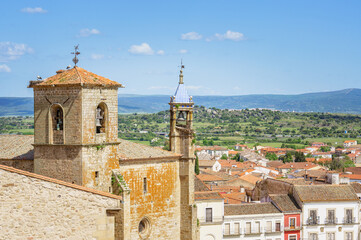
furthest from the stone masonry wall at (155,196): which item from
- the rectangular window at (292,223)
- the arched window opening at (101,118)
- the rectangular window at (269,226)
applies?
the rectangular window at (292,223)

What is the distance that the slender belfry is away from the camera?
1201 inches

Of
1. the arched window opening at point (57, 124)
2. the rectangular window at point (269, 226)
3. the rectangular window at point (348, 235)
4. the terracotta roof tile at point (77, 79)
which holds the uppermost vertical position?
the terracotta roof tile at point (77, 79)

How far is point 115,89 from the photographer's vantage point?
26.4 m

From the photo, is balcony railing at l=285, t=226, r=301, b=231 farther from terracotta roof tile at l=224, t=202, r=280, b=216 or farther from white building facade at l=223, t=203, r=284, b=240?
terracotta roof tile at l=224, t=202, r=280, b=216

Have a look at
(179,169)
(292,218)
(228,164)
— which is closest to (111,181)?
(179,169)

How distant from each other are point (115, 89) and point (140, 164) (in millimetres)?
3851

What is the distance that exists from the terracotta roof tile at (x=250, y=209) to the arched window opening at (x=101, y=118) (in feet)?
73.3

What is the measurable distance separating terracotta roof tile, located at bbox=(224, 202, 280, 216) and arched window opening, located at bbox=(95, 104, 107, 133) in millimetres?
22331

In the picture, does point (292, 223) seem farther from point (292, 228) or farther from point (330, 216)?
point (330, 216)

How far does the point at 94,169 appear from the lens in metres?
25.0

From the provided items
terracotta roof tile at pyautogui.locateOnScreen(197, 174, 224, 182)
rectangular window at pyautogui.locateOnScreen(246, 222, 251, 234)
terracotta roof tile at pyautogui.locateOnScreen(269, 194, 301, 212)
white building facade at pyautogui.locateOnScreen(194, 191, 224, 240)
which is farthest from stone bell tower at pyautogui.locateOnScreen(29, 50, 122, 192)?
terracotta roof tile at pyautogui.locateOnScreen(197, 174, 224, 182)

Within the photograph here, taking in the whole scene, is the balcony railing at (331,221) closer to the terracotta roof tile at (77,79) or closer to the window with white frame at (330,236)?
the window with white frame at (330,236)

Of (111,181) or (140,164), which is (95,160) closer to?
(111,181)

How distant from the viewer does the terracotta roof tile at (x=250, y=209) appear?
4691cm
